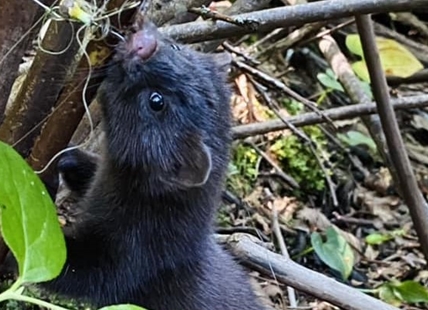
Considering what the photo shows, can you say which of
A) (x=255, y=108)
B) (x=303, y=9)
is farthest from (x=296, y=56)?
(x=303, y=9)

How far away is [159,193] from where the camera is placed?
2.97 metres

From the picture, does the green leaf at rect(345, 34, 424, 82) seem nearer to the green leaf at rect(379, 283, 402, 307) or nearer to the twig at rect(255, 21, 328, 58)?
the twig at rect(255, 21, 328, 58)

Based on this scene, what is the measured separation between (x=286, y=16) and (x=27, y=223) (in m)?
1.52

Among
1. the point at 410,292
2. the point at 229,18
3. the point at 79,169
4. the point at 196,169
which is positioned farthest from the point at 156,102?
the point at 410,292

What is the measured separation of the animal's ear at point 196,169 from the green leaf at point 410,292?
1694mm

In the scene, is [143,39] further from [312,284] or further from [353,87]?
[353,87]

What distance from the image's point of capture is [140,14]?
94.1 inches

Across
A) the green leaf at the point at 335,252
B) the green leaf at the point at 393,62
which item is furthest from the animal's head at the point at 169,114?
the green leaf at the point at 393,62

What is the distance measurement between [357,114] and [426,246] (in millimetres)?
A: 677

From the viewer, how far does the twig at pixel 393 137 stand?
13.2 ft

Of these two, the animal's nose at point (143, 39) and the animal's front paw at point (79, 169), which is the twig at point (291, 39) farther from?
the animal's nose at point (143, 39)

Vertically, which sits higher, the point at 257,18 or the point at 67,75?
the point at 257,18

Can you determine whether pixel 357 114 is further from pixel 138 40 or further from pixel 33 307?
pixel 138 40

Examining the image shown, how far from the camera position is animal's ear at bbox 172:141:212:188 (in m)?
2.83
